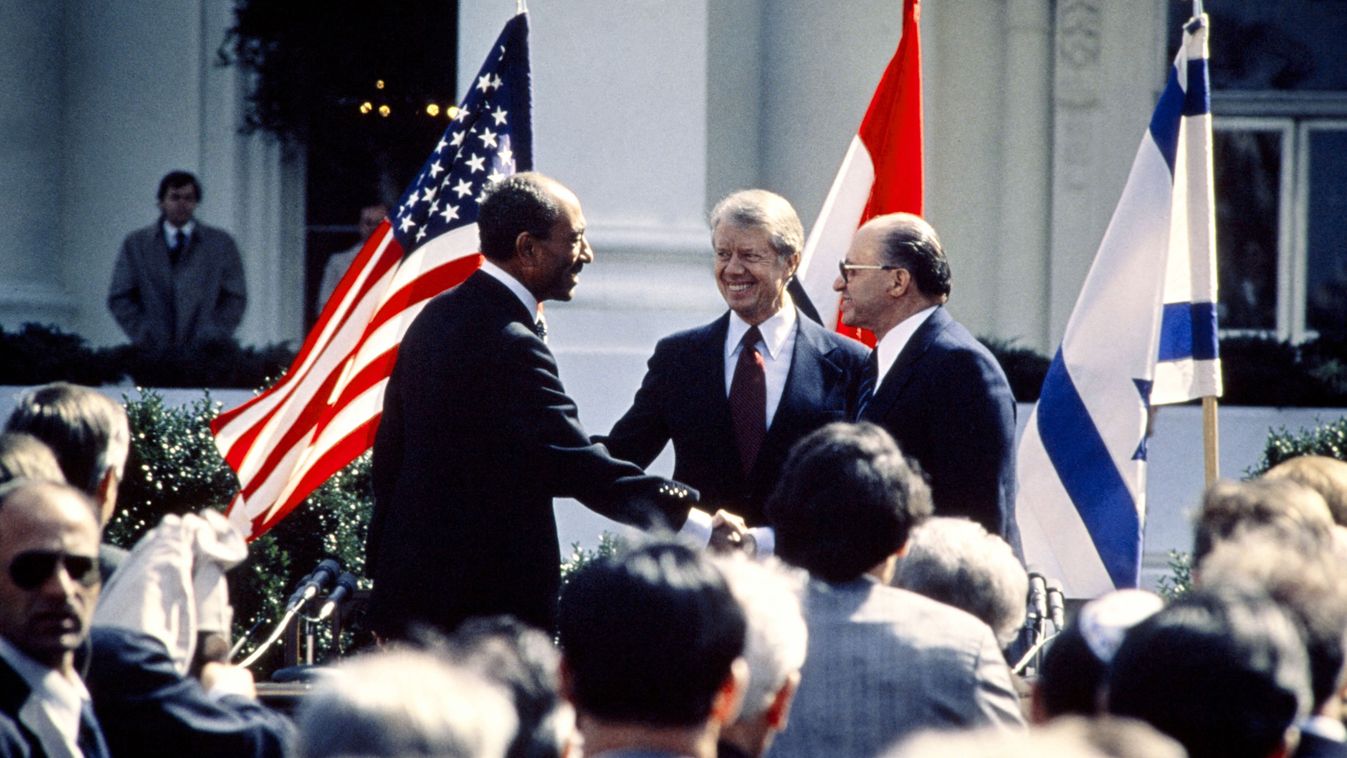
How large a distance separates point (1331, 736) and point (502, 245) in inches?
106

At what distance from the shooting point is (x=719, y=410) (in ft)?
17.7

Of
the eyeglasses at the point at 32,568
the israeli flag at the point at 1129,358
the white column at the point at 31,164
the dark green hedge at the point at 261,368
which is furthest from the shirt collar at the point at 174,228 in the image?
the eyeglasses at the point at 32,568

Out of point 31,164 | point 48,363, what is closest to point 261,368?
point 48,363

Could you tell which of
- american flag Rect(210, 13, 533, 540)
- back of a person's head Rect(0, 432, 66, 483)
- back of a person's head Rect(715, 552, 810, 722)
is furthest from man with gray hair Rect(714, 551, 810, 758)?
american flag Rect(210, 13, 533, 540)

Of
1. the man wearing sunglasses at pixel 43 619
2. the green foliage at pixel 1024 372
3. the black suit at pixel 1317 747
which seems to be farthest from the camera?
the green foliage at pixel 1024 372

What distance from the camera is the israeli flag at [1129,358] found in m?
5.56

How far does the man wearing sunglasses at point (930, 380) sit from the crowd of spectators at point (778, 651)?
1020mm

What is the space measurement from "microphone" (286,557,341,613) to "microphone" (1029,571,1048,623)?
1.91m

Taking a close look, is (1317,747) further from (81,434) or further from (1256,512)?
(81,434)

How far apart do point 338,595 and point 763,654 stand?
2.51 metres

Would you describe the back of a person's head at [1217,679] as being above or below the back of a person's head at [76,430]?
below

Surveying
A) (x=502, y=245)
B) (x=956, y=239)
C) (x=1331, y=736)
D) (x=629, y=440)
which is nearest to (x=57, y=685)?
(x=1331, y=736)

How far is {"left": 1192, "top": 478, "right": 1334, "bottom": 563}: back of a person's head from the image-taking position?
343cm

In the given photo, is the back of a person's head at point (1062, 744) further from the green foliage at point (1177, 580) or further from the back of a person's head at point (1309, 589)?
the green foliage at point (1177, 580)
